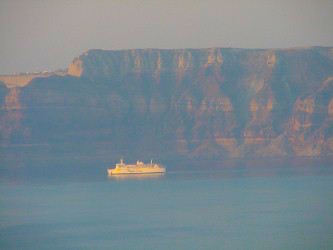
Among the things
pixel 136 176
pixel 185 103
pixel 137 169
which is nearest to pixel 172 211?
pixel 136 176

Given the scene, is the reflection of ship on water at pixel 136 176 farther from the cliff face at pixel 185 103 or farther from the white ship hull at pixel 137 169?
the cliff face at pixel 185 103

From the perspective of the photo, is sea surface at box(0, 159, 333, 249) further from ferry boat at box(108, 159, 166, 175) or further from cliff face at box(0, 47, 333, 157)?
cliff face at box(0, 47, 333, 157)

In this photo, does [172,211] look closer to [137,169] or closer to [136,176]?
[136,176]

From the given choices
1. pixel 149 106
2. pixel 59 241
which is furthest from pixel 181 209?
pixel 149 106

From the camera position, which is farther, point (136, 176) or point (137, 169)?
point (137, 169)

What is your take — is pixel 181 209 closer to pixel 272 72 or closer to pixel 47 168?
pixel 47 168

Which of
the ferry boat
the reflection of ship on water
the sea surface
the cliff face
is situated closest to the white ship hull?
the ferry boat
